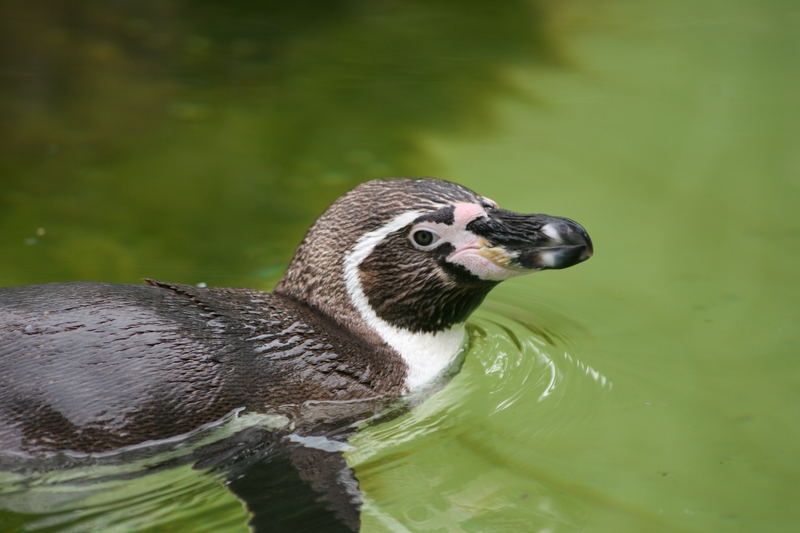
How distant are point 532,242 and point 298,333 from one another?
758 mm

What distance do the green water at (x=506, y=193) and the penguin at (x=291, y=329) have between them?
0.67 ft

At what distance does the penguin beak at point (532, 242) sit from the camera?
118 inches

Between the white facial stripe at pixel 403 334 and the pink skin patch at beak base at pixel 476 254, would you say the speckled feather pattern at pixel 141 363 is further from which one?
the pink skin patch at beak base at pixel 476 254

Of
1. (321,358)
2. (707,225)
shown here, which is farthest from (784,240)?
(321,358)

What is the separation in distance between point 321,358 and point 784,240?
2318mm

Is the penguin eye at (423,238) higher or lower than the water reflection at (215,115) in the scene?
lower

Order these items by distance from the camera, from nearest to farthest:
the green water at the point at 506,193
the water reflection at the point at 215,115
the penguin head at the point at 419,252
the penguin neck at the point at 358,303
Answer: the green water at the point at 506,193
the penguin head at the point at 419,252
the penguin neck at the point at 358,303
the water reflection at the point at 215,115

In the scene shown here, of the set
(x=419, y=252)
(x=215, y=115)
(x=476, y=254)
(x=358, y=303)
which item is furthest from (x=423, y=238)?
(x=215, y=115)

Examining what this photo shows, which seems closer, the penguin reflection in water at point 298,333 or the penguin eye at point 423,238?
the penguin reflection in water at point 298,333

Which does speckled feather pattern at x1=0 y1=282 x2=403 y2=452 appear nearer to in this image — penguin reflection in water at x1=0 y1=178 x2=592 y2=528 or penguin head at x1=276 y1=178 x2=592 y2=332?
penguin reflection in water at x1=0 y1=178 x2=592 y2=528

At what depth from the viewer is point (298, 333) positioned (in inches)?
117

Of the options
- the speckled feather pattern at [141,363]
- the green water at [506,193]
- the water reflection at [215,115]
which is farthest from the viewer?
the water reflection at [215,115]

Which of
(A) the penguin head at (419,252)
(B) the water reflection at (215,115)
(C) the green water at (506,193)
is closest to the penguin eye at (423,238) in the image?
(A) the penguin head at (419,252)

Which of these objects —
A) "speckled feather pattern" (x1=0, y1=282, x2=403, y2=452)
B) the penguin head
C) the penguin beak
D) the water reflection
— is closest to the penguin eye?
the penguin head
